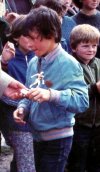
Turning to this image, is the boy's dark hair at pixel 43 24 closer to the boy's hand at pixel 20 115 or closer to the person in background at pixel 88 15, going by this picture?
the boy's hand at pixel 20 115

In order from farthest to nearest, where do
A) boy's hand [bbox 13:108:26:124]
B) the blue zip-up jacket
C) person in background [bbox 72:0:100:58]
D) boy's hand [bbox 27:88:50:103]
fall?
1. person in background [bbox 72:0:100:58]
2. boy's hand [bbox 13:108:26:124]
3. the blue zip-up jacket
4. boy's hand [bbox 27:88:50:103]

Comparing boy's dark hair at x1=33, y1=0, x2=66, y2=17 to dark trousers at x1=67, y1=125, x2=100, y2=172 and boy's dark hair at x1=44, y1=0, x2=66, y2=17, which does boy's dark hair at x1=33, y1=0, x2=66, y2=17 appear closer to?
boy's dark hair at x1=44, y1=0, x2=66, y2=17

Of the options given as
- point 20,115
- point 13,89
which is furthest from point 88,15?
point 20,115

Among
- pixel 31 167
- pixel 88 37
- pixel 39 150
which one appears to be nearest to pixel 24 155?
pixel 31 167

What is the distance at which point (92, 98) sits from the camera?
3.24 m

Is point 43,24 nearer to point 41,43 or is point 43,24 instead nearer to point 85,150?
point 41,43

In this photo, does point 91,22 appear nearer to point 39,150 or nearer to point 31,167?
point 31,167

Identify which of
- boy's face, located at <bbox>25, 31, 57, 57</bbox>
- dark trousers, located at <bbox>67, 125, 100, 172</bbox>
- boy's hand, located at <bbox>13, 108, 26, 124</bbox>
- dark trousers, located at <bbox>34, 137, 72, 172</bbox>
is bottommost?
dark trousers, located at <bbox>67, 125, 100, 172</bbox>

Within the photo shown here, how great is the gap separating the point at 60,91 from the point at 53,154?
1.42 feet

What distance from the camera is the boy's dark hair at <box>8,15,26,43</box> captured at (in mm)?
2775

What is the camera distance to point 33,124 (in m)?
2.63

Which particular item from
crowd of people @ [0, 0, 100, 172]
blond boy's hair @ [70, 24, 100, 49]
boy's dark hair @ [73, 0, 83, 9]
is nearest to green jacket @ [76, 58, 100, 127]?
crowd of people @ [0, 0, 100, 172]

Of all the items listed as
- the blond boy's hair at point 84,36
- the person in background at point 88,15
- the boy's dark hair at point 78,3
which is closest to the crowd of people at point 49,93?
the blond boy's hair at point 84,36

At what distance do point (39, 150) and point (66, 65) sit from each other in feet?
1.85
